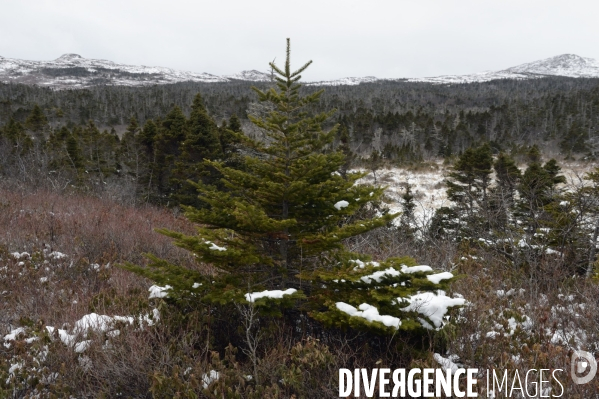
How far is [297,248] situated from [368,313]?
139 centimetres

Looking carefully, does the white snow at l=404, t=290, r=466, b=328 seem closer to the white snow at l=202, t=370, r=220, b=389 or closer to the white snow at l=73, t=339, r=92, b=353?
the white snow at l=202, t=370, r=220, b=389

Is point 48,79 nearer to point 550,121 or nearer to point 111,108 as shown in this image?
point 111,108

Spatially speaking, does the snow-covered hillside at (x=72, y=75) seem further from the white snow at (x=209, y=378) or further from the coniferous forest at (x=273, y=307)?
the white snow at (x=209, y=378)

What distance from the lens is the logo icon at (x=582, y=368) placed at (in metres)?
3.25

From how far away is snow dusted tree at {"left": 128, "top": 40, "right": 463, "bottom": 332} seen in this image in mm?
3625

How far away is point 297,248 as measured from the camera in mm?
4488

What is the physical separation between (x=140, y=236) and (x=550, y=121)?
75.7 metres

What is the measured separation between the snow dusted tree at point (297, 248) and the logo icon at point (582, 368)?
1.12 metres

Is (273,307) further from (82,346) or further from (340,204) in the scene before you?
(82,346)

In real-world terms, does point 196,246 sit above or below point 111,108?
below

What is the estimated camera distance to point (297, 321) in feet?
14.7

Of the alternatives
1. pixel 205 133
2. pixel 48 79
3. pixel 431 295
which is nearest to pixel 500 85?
pixel 205 133

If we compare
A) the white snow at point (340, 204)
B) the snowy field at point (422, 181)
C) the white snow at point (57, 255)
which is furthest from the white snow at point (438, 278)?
the snowy field at point (422, 181)

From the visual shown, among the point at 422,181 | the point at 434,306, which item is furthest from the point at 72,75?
the point at 434,306
